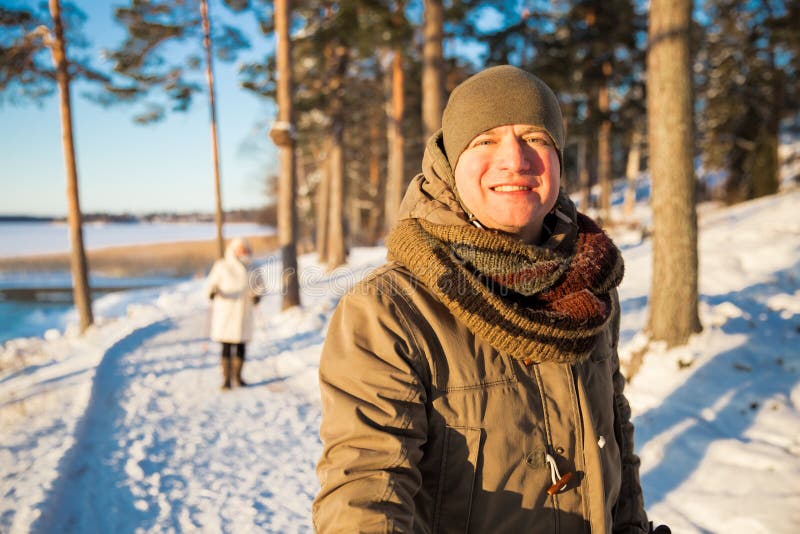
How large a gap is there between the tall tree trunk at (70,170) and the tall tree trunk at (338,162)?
6.94 meters

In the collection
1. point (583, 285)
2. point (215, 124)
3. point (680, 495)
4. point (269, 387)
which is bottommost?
point (269, 387)

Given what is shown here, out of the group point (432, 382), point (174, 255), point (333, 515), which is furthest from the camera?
point (174, 255)

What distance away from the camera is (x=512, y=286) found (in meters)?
1.39

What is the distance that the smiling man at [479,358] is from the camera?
3.79 feet

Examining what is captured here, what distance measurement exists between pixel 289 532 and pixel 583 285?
2.87 metres

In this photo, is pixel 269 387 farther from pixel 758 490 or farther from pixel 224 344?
pixel 758 490

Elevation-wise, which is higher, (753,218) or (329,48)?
(329,48)

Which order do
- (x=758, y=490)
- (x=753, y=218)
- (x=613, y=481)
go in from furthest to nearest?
(x=753, y=218), (x=758, y=490), (x=613, y=481)

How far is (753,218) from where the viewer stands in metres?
10.9

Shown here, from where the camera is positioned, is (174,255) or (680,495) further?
(174,255)

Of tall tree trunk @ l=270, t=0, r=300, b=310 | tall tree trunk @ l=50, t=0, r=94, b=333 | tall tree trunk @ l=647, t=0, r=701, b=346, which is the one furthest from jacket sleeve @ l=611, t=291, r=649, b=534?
tall tree trunk @ l=50, t=0, r=94, b=333

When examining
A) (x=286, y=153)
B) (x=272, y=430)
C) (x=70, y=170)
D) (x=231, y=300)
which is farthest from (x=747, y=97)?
(x=70, y=170)

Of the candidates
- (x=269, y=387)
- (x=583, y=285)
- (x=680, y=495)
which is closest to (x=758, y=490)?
(x=680, y=495)

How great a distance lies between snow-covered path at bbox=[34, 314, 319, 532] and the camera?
334 centimetres
